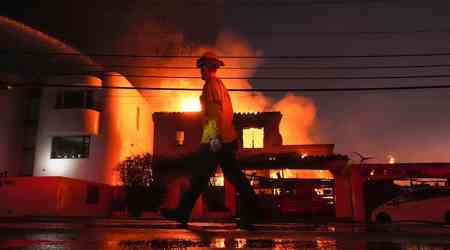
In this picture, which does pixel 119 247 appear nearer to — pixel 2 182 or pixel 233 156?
pixel 233 156

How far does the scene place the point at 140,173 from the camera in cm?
3025

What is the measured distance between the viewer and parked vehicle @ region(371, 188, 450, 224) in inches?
618

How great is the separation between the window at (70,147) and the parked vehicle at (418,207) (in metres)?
21.3

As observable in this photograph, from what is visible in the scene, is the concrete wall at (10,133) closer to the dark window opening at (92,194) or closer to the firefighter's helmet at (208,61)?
the dark window opening at (92,194)

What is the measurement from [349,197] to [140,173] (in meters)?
17.3

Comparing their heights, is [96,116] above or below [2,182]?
above

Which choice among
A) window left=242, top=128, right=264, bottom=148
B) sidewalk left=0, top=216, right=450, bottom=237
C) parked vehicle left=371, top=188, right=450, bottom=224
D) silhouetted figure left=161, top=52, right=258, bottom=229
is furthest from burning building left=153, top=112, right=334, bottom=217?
silhouetted figure left=161, top=52, right=258, bottom=229

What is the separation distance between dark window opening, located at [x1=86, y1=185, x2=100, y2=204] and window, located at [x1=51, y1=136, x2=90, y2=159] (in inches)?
125

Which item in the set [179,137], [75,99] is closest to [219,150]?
[75,99]

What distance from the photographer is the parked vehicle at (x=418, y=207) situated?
51.5 feet

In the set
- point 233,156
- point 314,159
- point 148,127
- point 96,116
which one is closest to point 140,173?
point 96,116

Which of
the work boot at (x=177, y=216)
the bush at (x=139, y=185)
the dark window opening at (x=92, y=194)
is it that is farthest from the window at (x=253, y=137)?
the work boot at (x=177, y=216)

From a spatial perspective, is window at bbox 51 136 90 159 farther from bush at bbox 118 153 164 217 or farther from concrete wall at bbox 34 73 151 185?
bush at bbox 118 153 164 217

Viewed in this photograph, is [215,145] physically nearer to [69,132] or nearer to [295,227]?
[295,227]
